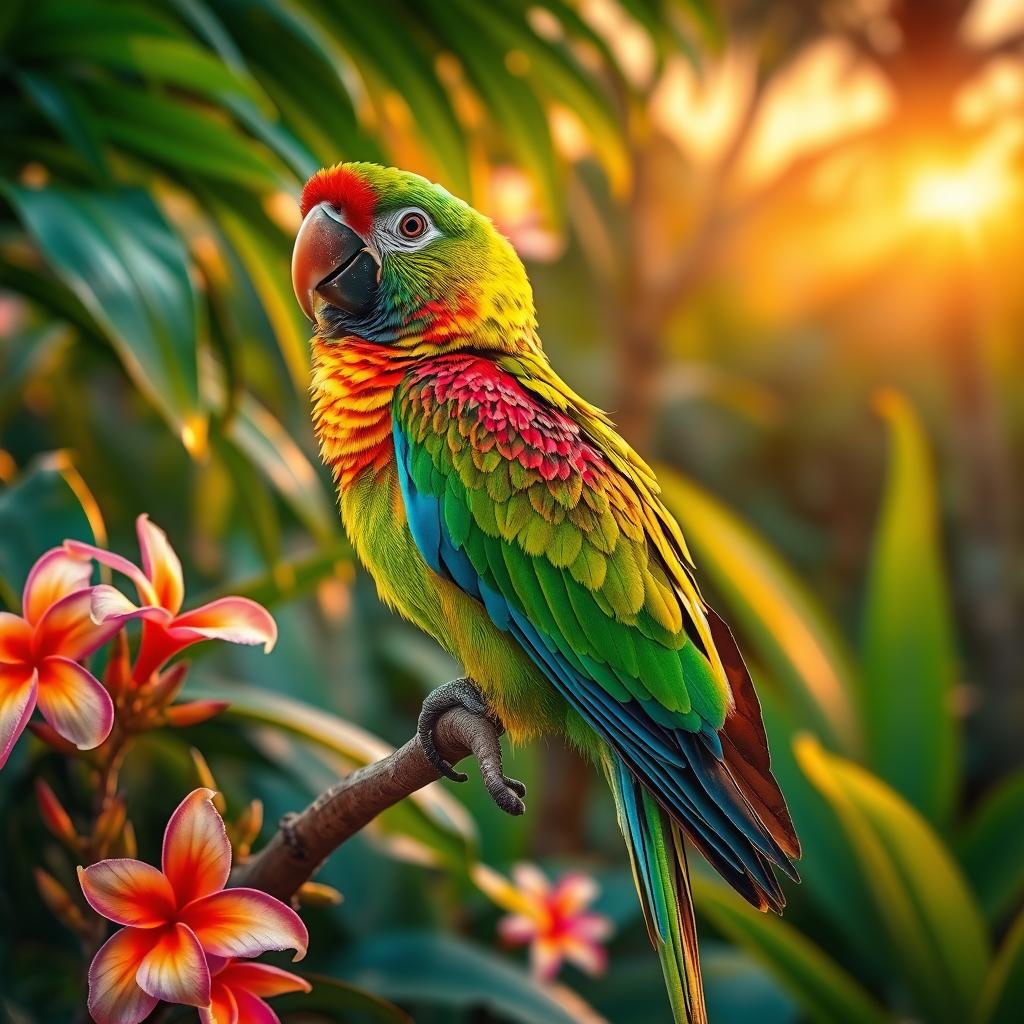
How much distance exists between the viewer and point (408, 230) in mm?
570

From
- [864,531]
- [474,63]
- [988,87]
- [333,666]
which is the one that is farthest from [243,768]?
[864,531]

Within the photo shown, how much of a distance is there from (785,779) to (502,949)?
0.51m

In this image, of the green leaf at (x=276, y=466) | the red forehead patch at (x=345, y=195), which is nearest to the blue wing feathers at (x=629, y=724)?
the red forehead patch at (x=345, y=195)

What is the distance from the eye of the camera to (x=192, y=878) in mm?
501

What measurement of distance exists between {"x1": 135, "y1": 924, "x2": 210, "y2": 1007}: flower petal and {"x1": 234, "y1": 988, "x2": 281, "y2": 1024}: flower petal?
36mm

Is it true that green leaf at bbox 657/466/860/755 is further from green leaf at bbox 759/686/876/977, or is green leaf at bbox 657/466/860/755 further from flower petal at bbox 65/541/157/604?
flower petal at bbox 65/541/157/604

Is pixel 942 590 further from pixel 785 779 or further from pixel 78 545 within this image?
pixel 78 545

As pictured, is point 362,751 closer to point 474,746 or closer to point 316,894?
point 316,894

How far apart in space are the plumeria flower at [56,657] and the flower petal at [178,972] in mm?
94

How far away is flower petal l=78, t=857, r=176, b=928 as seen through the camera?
473mm

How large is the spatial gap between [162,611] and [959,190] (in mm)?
2623

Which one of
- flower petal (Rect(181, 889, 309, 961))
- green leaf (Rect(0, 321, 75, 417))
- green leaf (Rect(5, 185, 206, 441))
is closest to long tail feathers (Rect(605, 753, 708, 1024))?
flower petal (Rect(181, 889, 309, 961))

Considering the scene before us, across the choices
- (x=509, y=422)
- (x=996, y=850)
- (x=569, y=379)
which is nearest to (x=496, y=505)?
(x=509, y=422)

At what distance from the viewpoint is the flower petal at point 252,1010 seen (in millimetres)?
497
